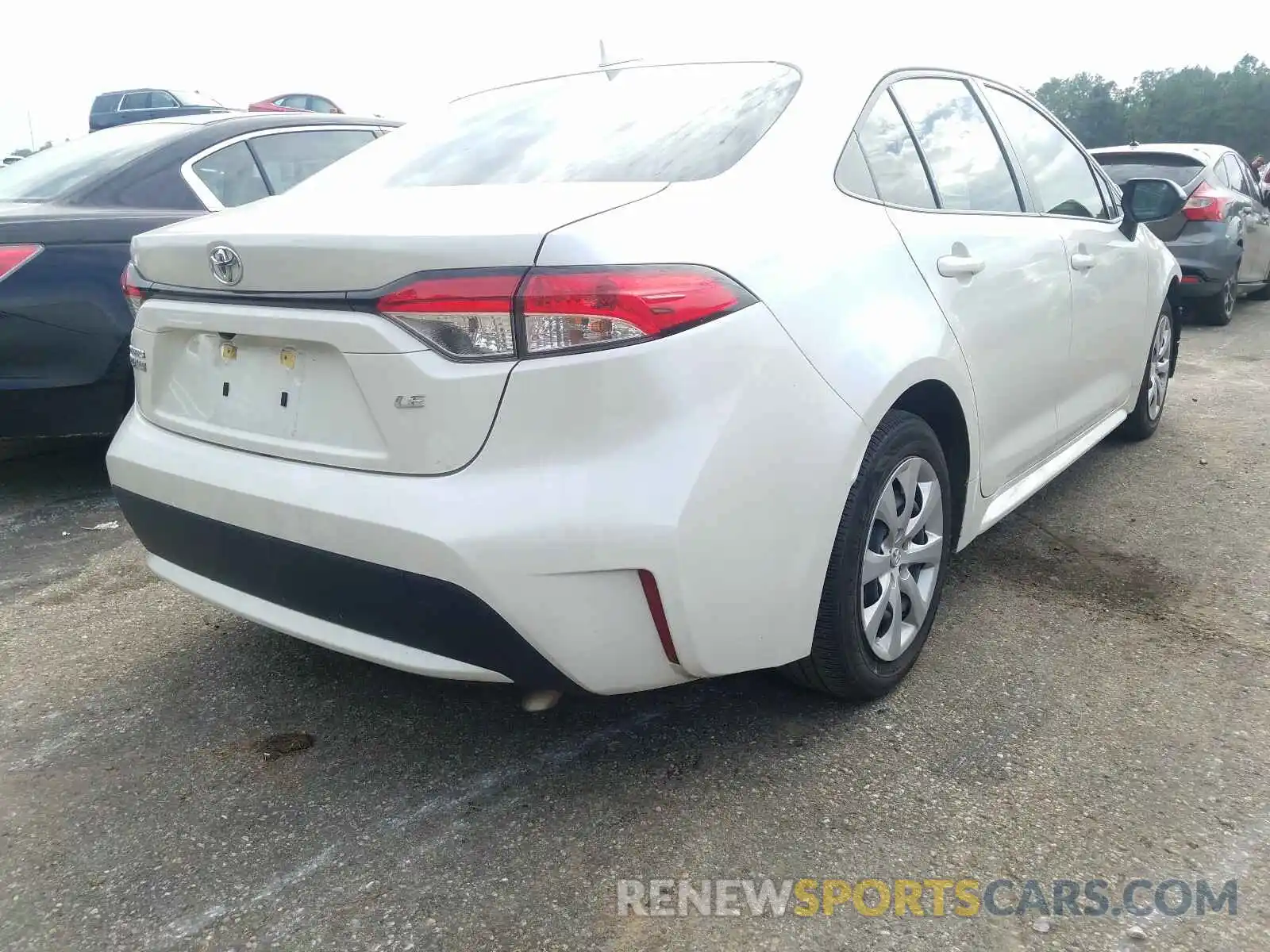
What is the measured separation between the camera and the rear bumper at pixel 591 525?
1.83 meters

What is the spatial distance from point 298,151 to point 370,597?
345 centimetres

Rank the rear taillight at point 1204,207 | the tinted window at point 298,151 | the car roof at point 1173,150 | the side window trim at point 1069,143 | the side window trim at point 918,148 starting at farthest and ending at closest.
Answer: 1. the car roof at point 1173,150
2. the rear taillight at point 1204,207
3. the tinted window at point 298,151
4. the side window trim at point 1069,143
5. the side window trim at point 918,148

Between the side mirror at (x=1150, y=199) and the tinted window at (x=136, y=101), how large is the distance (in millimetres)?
18521

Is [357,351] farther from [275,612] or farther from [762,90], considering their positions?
[762,90]

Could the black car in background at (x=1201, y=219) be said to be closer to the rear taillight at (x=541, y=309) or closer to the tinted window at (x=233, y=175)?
the tinted window at (x=233, y=175)

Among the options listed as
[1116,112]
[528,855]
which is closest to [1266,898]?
[528,855]

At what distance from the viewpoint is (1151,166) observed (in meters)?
7.98

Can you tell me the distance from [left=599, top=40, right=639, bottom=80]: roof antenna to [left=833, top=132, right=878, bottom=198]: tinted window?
670 mm

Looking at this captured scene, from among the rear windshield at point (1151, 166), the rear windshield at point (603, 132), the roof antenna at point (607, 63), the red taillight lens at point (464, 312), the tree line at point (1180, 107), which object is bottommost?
the tree line at point (1180, 107)

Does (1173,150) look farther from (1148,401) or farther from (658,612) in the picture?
(658,612)

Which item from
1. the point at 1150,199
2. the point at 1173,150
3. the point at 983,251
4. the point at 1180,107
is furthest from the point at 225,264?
the point at 1180,107

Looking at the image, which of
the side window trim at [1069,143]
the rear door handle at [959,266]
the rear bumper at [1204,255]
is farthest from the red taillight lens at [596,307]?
the rear bumper at [1204,255]

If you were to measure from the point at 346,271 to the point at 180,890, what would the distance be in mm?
1176

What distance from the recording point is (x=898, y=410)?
94.6 inches
